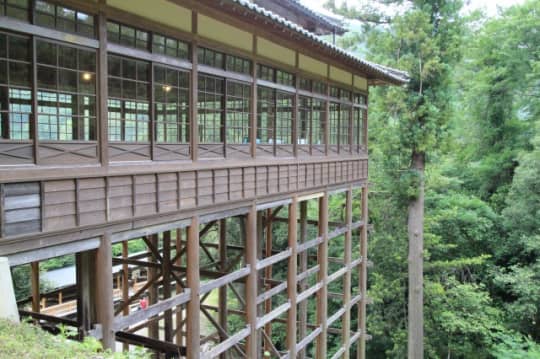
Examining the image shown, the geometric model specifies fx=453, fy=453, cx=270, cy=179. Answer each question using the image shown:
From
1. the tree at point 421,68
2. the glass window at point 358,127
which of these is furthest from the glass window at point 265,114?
the tree at point 421,68

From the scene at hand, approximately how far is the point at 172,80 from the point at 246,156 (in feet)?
7.63

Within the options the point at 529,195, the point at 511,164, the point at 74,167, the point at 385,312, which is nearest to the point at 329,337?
the point at 385,312

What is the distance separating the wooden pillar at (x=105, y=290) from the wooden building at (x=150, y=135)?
0.06ft

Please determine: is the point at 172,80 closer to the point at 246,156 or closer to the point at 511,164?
the point at 246,156

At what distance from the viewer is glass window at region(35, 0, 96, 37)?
16.1ft

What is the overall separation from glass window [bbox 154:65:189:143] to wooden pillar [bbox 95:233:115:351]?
181 centimetres

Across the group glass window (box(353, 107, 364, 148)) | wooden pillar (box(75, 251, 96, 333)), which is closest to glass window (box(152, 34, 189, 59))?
wooden pillar (box(75, 251, 96, 333))

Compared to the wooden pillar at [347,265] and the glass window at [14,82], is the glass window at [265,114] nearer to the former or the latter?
the wooden pillar at [347,265]

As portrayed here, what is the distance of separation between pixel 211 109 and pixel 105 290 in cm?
349

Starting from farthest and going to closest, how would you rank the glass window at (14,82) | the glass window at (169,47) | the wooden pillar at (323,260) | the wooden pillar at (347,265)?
the wooden pillar at (347,265), the wooden pillar at (323,260), the glass window at (169,47), the glass window at (14,82)

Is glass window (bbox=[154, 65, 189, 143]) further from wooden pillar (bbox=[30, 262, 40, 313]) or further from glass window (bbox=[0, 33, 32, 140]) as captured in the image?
wooden pillar (bbox=[30, 262, 40, 313])

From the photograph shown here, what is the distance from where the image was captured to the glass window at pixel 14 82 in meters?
4.67

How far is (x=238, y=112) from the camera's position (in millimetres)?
8305

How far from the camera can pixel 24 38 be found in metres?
4.76
